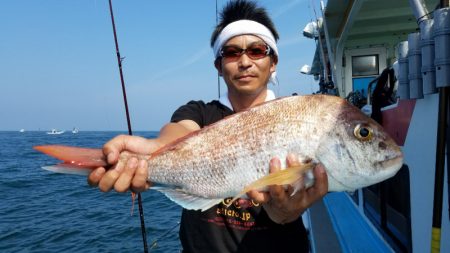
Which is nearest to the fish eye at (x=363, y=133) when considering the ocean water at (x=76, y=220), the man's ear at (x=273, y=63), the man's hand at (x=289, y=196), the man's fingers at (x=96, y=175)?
the man's hand at (x=289, y=196)

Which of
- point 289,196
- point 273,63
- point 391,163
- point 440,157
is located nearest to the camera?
point 391,163

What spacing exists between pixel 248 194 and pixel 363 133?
767 mm

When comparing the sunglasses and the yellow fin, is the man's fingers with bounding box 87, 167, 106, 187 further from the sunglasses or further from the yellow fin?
the sunglasses

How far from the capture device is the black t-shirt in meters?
2.41

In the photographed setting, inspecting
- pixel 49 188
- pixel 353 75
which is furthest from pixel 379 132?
pixel 49 188

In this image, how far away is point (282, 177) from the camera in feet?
5.82

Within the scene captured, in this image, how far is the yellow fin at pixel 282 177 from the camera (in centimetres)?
178

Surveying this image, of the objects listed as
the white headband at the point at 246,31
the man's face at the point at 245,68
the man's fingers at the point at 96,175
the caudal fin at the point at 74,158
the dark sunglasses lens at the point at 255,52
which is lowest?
the man's fingers at the point at 96,175

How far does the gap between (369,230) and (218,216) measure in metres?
3.35

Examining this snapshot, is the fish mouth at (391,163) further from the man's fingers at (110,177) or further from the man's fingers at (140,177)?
the man's fingers at (110,177)

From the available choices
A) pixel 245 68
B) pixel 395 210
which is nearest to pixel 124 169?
pixel 245 68

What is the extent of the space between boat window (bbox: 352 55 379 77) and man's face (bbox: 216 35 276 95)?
32.9ft

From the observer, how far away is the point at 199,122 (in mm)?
2748

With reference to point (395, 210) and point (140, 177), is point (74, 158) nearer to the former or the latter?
point (140, 177)
